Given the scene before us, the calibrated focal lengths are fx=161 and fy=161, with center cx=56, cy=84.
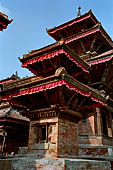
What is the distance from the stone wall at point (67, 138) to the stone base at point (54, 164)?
3.42 ft

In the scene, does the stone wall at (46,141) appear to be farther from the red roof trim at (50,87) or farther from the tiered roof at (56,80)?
the red roof trim at (50,87)

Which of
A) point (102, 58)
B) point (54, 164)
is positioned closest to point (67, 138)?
point (54, 164)

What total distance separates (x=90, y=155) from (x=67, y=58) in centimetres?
535

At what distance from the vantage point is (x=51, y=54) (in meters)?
7.92

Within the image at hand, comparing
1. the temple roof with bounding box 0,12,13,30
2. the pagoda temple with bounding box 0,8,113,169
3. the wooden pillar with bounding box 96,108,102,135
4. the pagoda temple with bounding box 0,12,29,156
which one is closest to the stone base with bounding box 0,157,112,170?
the pagoda temple with bounding box 0,8,113,169

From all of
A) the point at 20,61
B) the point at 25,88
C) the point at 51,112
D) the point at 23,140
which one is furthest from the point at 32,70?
the point at 23,140

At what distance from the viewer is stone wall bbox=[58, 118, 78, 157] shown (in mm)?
6731

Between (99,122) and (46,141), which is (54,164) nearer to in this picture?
(46,141)

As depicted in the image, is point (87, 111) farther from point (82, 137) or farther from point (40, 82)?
point (40, 82)

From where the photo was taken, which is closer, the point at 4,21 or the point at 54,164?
the point at 54,164

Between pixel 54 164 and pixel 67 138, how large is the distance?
190 cm

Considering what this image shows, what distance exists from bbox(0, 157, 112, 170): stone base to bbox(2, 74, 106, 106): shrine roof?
8.72ft

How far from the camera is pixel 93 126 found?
11.1m

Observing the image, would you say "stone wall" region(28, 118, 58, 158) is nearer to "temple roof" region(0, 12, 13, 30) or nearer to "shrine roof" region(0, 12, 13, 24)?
"temple roof" region(0, 12, 13, 30)
